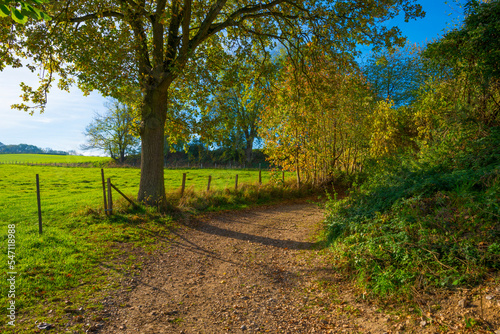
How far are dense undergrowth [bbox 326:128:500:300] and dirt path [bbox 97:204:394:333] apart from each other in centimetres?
69

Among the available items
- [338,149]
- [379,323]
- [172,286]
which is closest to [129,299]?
[172,286]

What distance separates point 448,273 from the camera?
3.69 meters

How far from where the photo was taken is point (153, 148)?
10.2 meters

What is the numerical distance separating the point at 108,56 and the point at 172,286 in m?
7.33

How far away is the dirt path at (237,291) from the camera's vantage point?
3.98 metres

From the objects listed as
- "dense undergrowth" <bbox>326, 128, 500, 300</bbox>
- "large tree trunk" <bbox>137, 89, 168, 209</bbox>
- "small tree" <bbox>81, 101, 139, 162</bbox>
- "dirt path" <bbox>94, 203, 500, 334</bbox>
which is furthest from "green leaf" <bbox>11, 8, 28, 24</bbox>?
"small tree" <bbox>81, 101, 139, 162</bbox>

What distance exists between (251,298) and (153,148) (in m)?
7.21

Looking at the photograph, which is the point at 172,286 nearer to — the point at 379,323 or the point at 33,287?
the point at 33,287

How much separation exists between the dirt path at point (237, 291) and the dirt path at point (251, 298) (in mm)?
15

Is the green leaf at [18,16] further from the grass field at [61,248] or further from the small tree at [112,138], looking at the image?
the small tree at [112,138]

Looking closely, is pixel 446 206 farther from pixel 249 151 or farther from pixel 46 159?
pixel 46 159

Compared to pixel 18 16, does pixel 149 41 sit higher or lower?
higher

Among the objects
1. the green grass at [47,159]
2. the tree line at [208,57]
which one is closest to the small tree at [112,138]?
the green grass at [47,159]

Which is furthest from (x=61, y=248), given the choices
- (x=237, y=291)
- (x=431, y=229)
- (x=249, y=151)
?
(x=249, y=151)
